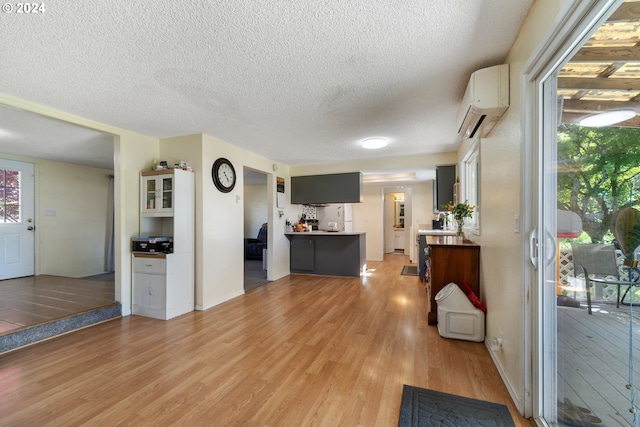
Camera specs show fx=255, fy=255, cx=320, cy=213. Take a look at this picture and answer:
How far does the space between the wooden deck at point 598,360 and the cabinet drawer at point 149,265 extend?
Result: 3.53m

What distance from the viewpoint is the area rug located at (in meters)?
1.43

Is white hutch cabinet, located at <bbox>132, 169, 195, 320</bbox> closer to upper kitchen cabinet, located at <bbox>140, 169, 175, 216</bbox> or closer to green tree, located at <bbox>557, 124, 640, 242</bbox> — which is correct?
upper kitchen cabinet, located at <bbox>140, 169, 175, 216</bbox>

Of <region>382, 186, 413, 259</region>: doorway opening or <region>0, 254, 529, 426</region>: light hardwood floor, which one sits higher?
<region>382, 186, 413, 259</region>: doorway opening

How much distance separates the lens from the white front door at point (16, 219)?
420 cm

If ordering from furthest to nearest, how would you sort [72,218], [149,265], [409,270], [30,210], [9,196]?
[409,270] → [72,218] → [30,210] → [9,196] → [149,265]

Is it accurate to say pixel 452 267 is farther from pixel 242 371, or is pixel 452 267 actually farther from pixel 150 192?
pixel 150 192

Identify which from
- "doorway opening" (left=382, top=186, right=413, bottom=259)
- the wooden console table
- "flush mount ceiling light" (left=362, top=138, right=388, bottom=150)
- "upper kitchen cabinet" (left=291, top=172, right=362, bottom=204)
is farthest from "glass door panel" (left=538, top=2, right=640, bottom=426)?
"doorway opening" (left=382, top=186, right=413, bottom=259)

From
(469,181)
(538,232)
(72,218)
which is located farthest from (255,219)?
(538,232)

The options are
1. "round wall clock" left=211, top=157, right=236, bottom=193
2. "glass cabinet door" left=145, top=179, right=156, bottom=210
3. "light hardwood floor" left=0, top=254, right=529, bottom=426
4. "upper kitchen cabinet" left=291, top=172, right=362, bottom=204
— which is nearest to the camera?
"light hardwood floor" left=0, top=254, right=529, bottom=426

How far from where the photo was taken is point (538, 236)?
54.7 inches

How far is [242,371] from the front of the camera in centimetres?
194

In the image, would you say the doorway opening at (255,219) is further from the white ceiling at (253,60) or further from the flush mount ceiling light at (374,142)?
the white ceiling at (253,60)

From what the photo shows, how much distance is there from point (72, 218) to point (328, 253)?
5.05 meters

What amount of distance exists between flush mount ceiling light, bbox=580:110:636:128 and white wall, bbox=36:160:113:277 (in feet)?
23.1
